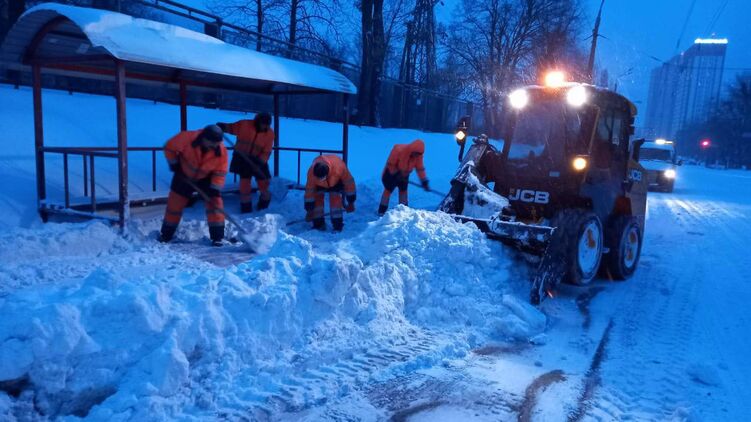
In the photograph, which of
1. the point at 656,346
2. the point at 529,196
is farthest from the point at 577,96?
the point at 656,346

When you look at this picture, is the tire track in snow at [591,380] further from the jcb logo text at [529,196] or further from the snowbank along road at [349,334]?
the jcb logo text at [529,196]

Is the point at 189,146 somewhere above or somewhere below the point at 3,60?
below

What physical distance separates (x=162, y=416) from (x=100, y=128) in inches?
335

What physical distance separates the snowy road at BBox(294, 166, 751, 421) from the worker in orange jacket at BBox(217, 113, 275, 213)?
509 centimetres

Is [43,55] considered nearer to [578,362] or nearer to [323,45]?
[578,362]

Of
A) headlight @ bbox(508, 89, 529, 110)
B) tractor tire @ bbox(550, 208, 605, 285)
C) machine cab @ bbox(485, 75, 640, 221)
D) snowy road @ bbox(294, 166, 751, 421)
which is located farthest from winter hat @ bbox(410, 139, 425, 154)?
snowy road @ bbox(294, 166, 751, 421)

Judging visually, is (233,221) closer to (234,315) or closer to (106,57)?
(106,57)

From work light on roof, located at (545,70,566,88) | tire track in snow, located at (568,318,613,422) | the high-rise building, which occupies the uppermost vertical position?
the high-rise building

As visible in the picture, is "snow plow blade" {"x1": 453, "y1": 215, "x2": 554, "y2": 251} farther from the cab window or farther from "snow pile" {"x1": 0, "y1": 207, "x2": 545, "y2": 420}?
the cab window

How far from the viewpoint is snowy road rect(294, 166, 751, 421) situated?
3.47 m

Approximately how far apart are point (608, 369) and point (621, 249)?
10.3ft

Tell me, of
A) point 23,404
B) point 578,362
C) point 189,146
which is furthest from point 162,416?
point 189,146

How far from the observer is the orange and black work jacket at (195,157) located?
6.61 m

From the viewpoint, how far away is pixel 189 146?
21.7 ft
